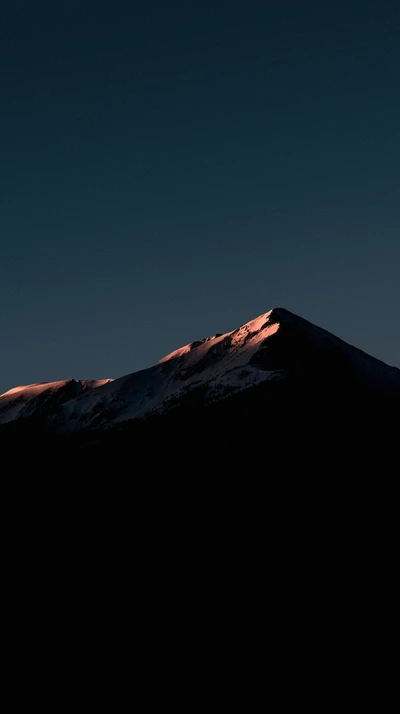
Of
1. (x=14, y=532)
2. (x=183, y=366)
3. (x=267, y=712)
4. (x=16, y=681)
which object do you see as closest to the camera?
(x=267, y=712)

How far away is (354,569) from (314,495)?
809 inches

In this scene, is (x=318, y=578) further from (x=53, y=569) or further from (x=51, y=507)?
(x=51, y=507)

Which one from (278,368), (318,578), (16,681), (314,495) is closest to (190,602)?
(318,578)

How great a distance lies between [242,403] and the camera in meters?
142

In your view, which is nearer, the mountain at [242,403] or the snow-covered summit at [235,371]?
the mountain at [242,403]

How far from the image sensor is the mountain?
130125mm

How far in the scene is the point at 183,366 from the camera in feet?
616

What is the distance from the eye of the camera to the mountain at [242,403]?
130125 mm

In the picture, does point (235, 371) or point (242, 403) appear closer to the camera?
point (242, 403)

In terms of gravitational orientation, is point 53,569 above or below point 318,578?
above

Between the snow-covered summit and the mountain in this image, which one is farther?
the snow-covered summit

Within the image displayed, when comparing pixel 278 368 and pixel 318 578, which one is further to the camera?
pixel 278 368

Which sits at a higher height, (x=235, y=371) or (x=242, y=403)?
(x=235, y=371)

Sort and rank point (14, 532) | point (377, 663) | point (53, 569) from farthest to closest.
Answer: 1. point (14, 532)
2. point (53, 569)
3. point (377, 663)
